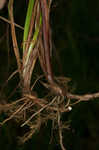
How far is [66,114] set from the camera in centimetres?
95

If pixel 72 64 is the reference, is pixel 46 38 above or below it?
above

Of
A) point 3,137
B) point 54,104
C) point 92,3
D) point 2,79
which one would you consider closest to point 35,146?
point 3,137

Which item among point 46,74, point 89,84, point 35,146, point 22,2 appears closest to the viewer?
point 46,74

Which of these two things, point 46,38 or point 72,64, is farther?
point 72,64

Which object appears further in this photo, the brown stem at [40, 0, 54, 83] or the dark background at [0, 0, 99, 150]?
the dark background at [0, 0, 99, 150]

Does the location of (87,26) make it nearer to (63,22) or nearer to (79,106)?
(63,22)

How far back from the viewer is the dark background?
3.03 ft

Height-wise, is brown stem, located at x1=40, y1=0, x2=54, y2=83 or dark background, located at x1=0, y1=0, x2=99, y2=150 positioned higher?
brown stem, located at x1=40, y1=0, x2=54, y2=83

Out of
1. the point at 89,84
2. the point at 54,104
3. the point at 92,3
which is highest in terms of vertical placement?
the point at 92,3

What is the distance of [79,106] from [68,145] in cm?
14

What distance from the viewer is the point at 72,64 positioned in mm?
1108

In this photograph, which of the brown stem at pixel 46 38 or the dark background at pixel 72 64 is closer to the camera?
the brown stem at pixel 46 38

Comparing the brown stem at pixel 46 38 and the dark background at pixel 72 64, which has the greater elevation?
the brown stem at pixel 46 38

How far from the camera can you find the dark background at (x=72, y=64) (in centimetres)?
92
